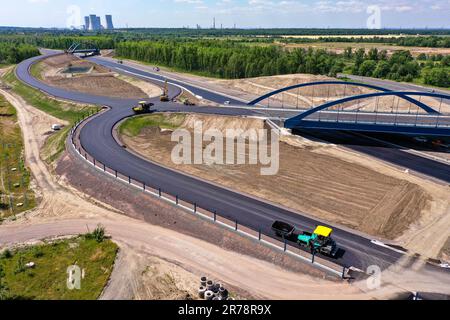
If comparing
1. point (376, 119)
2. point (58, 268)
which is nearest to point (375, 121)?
point (376, 119)

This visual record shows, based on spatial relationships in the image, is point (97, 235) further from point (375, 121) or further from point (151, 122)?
point (375, 121)

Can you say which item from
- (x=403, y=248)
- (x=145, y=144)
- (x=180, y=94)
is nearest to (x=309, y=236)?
(x=403, y=248)

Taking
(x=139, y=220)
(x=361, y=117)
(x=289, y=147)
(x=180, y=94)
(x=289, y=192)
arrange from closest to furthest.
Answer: (x=139, y=220), (x=289, y=192), (x=289, y=147), (x=361, y=117), (x=180, y=94)

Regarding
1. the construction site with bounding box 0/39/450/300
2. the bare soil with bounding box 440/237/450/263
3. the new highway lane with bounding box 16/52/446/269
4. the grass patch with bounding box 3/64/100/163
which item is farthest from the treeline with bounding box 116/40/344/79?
the bare soil with bounding box 440/237/450/263

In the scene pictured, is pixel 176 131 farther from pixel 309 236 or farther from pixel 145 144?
pixel 309 236

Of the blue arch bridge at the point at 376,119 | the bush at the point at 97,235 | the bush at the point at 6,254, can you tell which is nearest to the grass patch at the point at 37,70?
the blue arch bridge at the point at 376,119

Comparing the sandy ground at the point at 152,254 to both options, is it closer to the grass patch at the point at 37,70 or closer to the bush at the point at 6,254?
the bush at the point at 6,254

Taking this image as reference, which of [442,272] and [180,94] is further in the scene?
[180,94]
